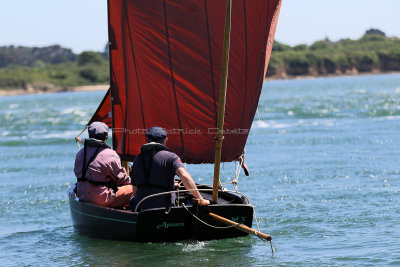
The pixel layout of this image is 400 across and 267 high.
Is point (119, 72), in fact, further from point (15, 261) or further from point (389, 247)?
point (389, 247)

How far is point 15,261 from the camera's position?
1032 cm

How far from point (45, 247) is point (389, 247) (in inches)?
208

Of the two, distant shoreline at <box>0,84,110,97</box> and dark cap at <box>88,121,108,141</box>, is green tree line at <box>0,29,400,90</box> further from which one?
dark cap at <box>88,121,108,141</box>

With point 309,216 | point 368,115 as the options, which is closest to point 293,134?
point 368,115

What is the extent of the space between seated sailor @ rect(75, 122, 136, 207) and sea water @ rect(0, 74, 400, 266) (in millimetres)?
722

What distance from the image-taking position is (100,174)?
9984 millimetres

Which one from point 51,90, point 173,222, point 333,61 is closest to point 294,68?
point 333,61

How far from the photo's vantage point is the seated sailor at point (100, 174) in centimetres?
995

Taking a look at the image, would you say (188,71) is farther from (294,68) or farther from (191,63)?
(294,68)

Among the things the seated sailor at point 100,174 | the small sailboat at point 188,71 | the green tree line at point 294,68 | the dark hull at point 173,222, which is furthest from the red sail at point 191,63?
the green tree line at point 294,68

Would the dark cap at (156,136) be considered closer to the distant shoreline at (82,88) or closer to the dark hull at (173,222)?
the dark hull at (173,222)

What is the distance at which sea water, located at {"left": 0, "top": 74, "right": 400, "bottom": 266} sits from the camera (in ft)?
32.1

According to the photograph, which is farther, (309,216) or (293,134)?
(293,134)

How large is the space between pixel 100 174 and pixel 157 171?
1026 millimetres
